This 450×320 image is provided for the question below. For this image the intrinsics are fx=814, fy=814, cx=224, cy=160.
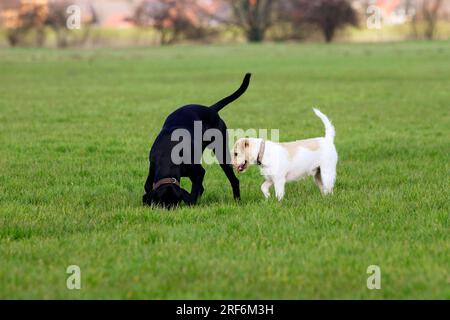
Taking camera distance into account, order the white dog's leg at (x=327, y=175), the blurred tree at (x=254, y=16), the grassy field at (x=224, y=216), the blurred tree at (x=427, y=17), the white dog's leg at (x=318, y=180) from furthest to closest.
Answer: the blurred tree at (x=254, y=16) < the blurred tree at (x=427, y=17) < the white dog's leg at (x=318, y=180) < the white dog's leg at (x=327, y=175) < the grassy field at (x=224, y=216)

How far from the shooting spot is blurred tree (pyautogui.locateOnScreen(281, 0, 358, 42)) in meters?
90.1

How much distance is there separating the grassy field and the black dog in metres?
0.24

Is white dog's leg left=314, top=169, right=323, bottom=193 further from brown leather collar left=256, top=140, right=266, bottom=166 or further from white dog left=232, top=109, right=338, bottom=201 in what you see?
brown leather collar left=256, top=140, right=266, bottom=166

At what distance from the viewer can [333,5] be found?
89.9 m

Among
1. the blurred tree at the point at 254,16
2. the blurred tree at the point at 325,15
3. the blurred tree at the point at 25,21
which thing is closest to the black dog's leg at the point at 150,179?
the blurred tree at the point at 25,21

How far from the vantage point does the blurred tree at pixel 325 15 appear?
90062 mm

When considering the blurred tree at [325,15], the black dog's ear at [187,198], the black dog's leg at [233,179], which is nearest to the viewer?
the black dog's ear at [187,198]

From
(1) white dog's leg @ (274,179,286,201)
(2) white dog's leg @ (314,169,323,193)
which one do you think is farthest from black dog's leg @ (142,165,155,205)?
(2) white dog's leg @ (314,169,323,193)

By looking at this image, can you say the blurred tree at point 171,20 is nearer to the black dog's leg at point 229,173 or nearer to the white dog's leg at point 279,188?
the black dog's leg at point 229,173

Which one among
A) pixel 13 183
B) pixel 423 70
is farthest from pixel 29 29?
pixel 13 183

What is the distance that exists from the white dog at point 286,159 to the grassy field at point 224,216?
0.28m

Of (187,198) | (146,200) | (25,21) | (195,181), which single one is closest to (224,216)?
(187,198)

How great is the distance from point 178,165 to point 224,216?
0.86m
